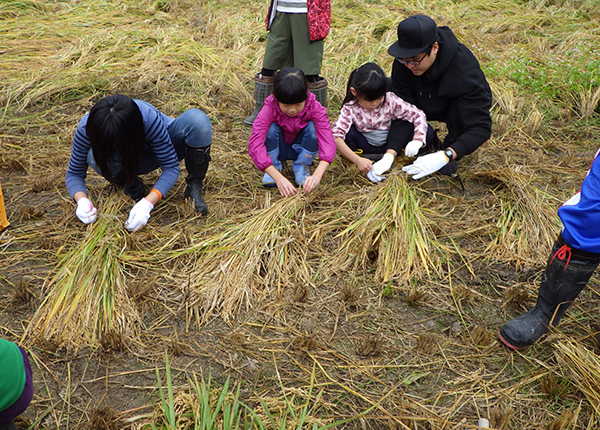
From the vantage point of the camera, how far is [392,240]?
2.47 meters

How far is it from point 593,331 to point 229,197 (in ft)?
6.64

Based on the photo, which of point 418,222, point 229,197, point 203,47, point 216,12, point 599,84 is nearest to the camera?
point 418,222

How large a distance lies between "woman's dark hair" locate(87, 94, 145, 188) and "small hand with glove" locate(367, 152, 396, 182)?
138 centimetres

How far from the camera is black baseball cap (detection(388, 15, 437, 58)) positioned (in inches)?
107

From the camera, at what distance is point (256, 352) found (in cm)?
199

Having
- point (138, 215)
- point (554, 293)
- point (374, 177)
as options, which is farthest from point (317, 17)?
point (554, 293)

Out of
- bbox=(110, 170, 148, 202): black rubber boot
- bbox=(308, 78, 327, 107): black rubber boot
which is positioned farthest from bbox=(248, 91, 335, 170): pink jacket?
bbox=(308, 78, 327, 107): black rubber boot

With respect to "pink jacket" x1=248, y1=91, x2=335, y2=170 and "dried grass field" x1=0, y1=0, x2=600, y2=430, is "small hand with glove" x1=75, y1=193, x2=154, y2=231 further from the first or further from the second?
"pink jacket" x1=248, y1=91, x2=335, y2=170

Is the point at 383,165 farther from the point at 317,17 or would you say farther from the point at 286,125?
the point at 317,17

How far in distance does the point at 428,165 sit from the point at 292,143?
2.83ft

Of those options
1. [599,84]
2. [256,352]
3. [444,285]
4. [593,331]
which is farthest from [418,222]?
[599,84]

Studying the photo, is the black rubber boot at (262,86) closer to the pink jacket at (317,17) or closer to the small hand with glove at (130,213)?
the pink jacket at (317,17)

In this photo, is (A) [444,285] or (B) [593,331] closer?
(B) [593,331]

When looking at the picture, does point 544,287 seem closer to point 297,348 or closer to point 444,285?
point 444,285
